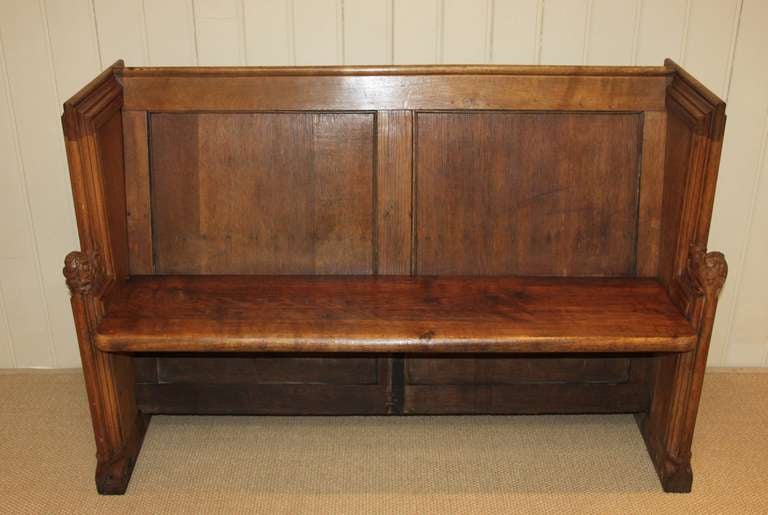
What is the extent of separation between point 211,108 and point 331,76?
0.35 metres

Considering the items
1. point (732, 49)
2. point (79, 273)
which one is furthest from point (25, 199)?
point (732, 49)

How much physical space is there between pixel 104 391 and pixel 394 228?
897 millimetres

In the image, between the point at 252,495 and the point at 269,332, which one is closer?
the point at 269,332

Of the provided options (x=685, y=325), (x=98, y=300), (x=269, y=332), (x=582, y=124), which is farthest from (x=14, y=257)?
(x=685, y=325)

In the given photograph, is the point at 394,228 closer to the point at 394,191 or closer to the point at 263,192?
the point at 394,191

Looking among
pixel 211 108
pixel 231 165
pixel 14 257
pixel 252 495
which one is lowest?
pixel 252 495

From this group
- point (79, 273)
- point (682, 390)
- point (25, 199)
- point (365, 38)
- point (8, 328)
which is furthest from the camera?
point (8, 328)

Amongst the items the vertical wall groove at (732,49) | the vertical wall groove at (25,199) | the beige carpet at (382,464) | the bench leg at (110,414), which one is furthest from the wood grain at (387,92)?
the beige carpet at (382,464)

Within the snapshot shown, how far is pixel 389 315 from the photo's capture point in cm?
194

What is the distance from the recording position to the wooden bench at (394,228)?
2014 millimetres

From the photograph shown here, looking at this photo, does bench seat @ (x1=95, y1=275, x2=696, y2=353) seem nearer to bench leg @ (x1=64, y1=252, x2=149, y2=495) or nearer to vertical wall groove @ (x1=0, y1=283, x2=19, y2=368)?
bench leg @ (x1=64, y1=252, x2=149, y2=495)

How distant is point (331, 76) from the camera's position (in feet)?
6.90

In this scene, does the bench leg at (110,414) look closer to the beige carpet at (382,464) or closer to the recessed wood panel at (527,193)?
the beige carpet at (382,464)

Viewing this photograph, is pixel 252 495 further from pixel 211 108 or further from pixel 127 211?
pixel 211 108
